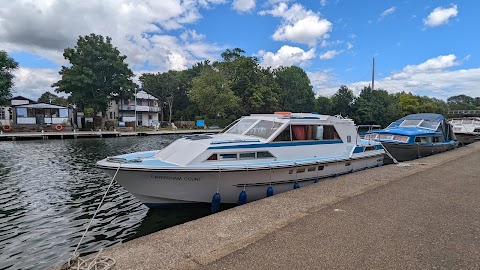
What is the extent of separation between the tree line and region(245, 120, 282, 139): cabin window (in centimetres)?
4209

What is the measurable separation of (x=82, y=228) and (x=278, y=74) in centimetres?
7051

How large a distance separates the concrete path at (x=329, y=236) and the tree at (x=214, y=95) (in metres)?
47.7

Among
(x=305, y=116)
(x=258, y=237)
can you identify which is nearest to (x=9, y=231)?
(x=258, y=237)

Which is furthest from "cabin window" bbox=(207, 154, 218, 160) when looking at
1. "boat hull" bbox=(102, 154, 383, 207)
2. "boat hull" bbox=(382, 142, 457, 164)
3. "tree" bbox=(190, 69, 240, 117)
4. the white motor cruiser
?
"tree" bbox=(190, 69, 240, 117)

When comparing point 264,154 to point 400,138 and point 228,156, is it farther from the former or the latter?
point 400,138

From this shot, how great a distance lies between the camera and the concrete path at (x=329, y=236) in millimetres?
4191

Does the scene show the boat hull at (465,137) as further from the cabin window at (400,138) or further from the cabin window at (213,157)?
the cabin window at (213,157)

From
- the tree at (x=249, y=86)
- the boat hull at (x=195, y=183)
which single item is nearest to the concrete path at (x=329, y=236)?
the boat hull at (x=195, y=183)

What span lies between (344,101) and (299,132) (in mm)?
66008

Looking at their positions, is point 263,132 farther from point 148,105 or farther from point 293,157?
point 148,105

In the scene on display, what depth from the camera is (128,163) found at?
8133 mm

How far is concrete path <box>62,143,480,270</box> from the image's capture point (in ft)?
13.8

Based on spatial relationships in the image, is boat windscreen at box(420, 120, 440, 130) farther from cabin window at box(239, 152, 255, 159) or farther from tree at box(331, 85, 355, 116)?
tree at box(331, 85, 355, 116)

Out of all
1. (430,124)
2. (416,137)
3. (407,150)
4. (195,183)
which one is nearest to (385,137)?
(407,150)
